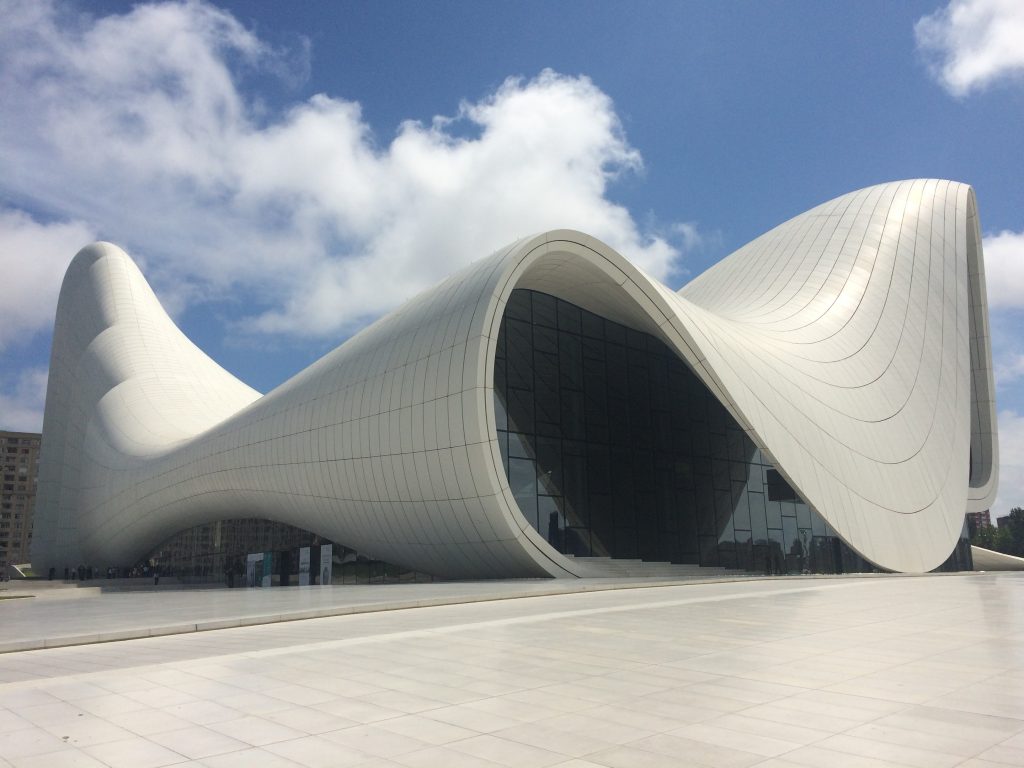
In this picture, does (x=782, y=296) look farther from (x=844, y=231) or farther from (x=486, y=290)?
(x=486, y=290)

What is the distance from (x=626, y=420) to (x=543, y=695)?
22312mm

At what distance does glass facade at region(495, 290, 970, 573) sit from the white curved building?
8 cm

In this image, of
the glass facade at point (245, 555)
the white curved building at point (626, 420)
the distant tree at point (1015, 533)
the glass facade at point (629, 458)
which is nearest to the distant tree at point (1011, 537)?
the distant tree at point (1015, 533)

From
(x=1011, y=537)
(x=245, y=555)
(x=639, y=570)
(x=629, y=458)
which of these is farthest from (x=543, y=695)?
(x=1011, y=537)

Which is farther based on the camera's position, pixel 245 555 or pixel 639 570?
pixel 245 555

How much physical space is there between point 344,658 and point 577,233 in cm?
1539

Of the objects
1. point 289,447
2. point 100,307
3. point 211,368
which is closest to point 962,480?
point 289,447

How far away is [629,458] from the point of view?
27.2 meters

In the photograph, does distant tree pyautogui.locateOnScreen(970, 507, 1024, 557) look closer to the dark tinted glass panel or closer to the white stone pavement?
the dark tinted glass panel

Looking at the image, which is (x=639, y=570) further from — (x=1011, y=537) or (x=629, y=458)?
(x=1011, y=537)

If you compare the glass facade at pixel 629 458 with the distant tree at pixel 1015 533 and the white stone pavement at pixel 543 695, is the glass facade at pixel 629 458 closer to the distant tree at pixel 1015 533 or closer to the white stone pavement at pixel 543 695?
the white stone pavement at pixel 543 695

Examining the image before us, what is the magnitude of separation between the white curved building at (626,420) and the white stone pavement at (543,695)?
10.4 metres

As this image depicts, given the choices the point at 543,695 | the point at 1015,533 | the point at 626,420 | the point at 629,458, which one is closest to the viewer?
the point at 543,695

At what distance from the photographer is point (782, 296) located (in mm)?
33375
